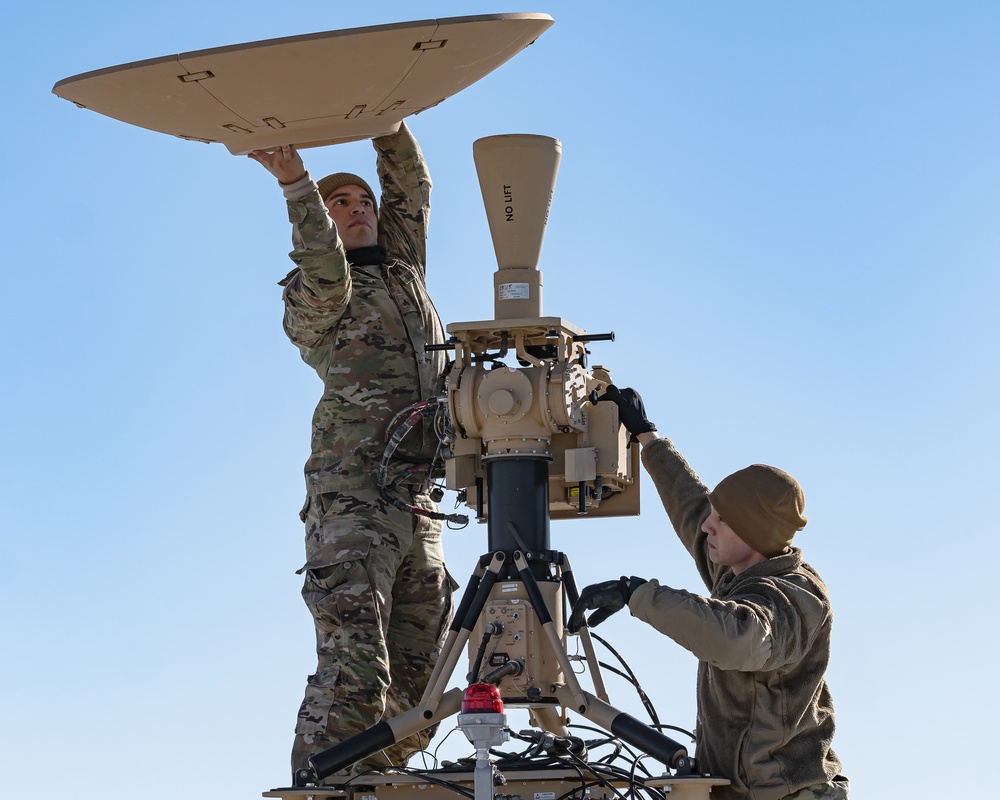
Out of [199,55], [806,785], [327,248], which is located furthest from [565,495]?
[199,55]

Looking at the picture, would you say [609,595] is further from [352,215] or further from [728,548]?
[352,215]

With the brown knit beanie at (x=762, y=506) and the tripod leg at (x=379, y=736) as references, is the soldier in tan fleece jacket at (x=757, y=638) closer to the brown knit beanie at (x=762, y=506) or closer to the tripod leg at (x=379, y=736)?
the brown knit beanie at (x=762, y=506)

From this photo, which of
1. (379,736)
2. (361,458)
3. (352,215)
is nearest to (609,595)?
(379,736)

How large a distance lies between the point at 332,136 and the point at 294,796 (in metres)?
2.94

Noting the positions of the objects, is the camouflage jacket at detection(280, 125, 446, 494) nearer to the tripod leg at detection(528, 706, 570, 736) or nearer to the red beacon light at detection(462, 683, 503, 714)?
the tripod leg at detection(528, 706, 570, 736)

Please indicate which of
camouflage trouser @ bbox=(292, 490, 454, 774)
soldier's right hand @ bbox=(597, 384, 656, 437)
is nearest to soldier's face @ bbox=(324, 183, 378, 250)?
camouflage trouser @ bbox=(292, 490, 454, 774)

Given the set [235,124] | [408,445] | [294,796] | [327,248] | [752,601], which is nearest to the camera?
[752,601]

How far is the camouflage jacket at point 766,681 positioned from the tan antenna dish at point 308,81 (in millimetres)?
2521

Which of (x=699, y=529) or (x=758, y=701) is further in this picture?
(x=699, y=529)

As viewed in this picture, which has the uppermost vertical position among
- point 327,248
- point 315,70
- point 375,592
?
point 315,70

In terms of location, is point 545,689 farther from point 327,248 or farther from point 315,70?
point 315,70

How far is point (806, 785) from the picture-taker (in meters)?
5.92

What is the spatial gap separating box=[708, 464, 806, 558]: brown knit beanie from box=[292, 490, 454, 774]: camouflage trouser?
2.06 m

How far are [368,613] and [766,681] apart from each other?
2.32m
